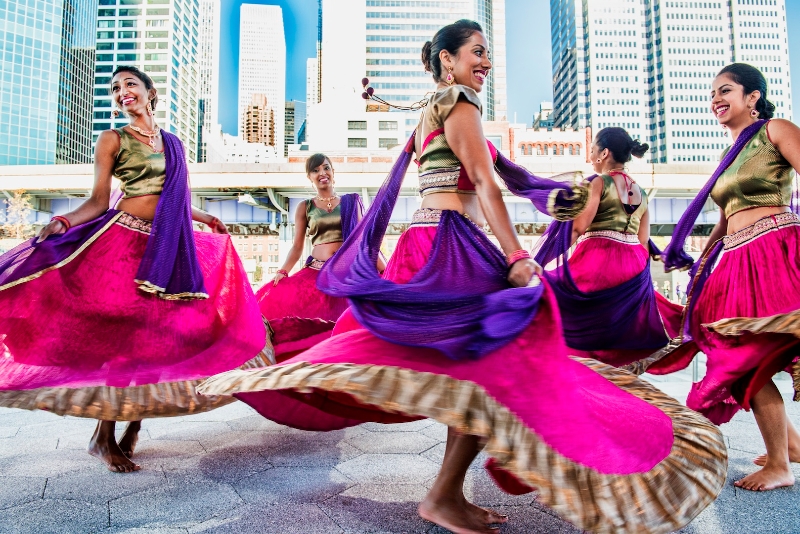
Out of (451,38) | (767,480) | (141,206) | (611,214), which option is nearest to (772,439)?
(767,480)

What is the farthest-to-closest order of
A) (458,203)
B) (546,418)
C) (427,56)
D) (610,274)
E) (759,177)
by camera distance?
(610,274), (759,177), (427,56), (458,203), (546,418)

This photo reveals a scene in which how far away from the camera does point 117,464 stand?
95.2 inches

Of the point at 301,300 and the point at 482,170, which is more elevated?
the point at 482,170

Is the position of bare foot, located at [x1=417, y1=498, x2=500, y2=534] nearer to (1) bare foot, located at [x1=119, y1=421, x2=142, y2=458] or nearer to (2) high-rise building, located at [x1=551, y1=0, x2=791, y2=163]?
(1) bare foot, located at [x1=119, y1=421, x2=142, y2=458]

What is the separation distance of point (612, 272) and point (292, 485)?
7.03 feet

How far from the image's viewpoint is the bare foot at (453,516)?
62.3 inches

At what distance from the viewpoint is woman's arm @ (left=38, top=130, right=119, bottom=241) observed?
8.67 ft

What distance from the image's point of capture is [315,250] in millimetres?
4453

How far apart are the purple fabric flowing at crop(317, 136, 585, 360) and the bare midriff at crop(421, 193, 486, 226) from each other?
0.05m

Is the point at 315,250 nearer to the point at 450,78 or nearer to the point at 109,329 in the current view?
the point at 109,329

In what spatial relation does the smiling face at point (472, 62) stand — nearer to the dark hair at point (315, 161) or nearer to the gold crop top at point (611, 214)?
the gold crop top at point (611, 214)

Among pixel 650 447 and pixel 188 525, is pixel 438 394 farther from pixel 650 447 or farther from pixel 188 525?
pixel 188 525

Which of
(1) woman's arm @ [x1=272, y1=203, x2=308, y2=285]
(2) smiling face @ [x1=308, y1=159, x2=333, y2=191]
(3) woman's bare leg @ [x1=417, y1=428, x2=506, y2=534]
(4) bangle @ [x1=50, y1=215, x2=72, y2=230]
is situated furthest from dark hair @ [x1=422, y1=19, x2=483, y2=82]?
(1) woman's arm @ [x1=272, y1=203, x2=308, y2=285]

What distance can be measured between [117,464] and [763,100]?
11.0 ft
